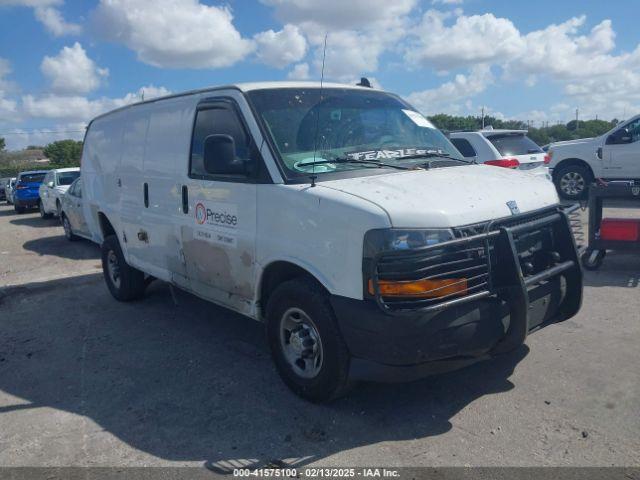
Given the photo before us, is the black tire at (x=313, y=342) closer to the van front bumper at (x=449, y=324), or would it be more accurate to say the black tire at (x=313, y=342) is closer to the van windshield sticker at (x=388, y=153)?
the van front bumper at (x=449, y=324)

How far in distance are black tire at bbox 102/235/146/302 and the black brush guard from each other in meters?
4.36

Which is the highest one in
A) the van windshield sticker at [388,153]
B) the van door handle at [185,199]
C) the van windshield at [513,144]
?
the van windshield at [513,144]

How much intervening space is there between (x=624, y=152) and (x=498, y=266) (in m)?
11.5

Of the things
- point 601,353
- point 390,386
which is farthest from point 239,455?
point 601,353

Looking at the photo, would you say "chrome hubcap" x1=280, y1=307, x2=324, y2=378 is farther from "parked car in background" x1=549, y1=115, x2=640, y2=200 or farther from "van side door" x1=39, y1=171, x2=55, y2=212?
"van side door" x1=39, y1=171, x2=55, y2=212

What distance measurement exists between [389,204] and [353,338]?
84 cm

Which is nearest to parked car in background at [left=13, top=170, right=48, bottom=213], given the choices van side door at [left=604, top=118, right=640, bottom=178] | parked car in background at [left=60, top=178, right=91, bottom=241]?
parked car in background at [left=60, top=178, right=91, bottom=241]

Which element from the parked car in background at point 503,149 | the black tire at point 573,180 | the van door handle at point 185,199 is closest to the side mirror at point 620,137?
the black tire at point 573,180

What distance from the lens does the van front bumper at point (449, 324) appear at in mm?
3273

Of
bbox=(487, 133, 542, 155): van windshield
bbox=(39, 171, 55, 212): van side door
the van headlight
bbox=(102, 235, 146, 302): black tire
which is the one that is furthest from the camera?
bbox=(39, 171, 55, 212): van side door

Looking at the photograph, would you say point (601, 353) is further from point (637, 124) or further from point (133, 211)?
point (637, 124)

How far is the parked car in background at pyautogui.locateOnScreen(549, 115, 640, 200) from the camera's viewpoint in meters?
13.0

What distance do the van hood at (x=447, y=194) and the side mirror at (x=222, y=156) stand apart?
2.40 ft

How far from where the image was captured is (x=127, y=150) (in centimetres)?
626
